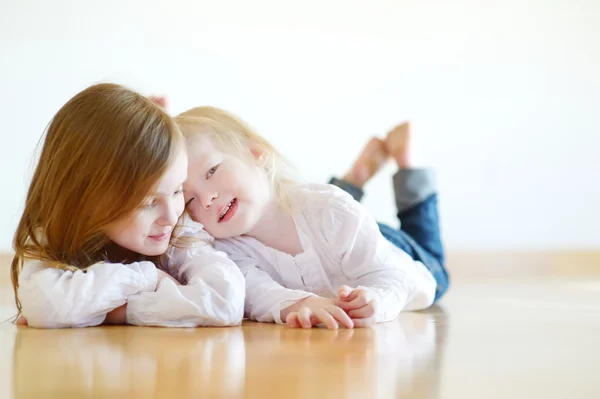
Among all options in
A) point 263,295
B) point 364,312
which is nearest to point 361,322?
point 364,312

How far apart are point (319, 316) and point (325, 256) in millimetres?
249

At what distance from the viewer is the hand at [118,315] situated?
1295 mm

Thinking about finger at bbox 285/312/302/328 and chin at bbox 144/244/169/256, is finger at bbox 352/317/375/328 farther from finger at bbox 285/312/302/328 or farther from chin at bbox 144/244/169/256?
chin at bbox 144/244/169/256

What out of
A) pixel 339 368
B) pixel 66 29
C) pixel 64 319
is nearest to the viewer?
pixel 339 368

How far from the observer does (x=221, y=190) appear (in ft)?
4.66

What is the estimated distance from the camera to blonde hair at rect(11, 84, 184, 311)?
4.05 feet

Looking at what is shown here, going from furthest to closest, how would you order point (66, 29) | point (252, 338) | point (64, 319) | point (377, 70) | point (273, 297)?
1. point (377, 70)
2. point (66, 29)
3. point (273, 297)
4. point (64, 319)
5. point (252, 338)

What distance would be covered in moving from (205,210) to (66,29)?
1.49m

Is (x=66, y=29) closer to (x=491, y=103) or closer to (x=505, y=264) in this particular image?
(x=491, y=103)

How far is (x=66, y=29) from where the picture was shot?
2.67m

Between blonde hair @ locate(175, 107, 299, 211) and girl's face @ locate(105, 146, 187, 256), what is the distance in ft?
0.50

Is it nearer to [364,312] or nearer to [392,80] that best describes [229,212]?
[364,312]

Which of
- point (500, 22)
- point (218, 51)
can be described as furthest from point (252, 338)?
point (500, 22)

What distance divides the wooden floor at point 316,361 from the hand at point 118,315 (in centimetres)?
7
